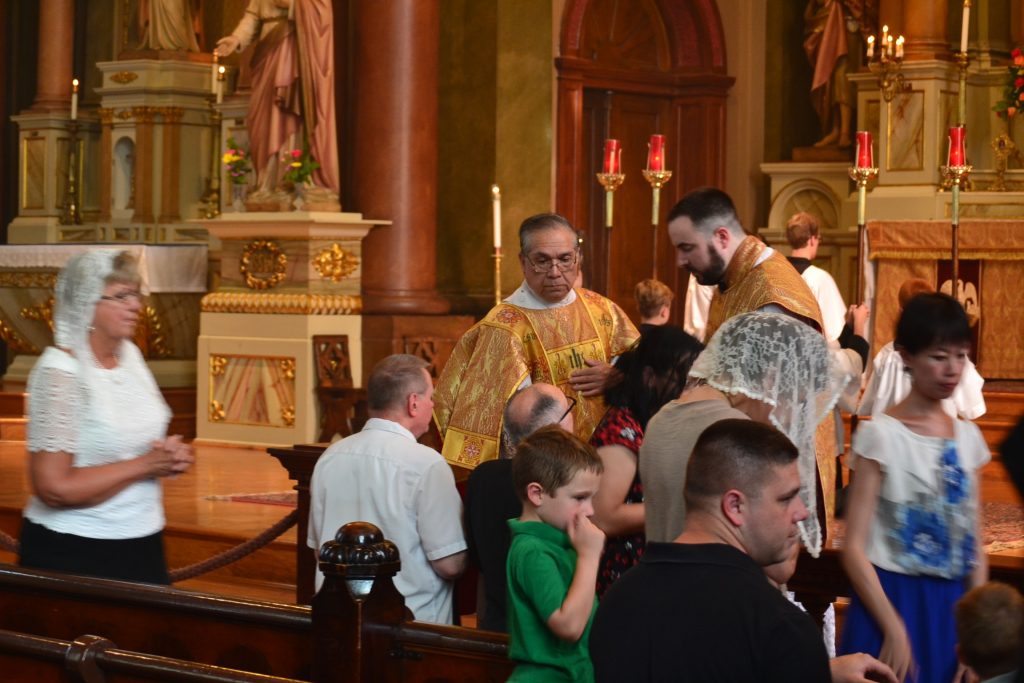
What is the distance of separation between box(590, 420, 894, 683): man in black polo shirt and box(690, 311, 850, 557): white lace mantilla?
2.20 feet

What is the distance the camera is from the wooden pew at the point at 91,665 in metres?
3.76

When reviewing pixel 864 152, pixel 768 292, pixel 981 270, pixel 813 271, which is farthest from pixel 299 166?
pixel 768 292

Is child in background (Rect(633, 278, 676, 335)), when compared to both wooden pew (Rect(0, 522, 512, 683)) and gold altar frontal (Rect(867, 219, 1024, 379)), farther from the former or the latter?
wooden pew (Rect(0, 522, 512, 683))

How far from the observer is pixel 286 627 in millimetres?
4266

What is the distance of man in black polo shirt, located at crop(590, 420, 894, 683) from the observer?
8.97 feet

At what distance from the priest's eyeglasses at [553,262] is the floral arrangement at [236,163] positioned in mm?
7998

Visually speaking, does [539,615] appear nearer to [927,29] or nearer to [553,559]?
[553,559]

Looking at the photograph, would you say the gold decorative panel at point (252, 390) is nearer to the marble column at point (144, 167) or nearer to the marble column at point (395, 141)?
the marble column at point (395, 141)

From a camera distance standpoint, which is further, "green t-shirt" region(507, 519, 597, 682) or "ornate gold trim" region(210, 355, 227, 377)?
"ornate gold trim" region(210, 355, 227, 377)

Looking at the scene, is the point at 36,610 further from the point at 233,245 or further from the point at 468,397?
the point at 233,245

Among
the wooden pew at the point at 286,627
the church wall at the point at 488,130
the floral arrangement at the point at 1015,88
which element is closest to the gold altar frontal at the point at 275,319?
the church wall at the point at 488,130

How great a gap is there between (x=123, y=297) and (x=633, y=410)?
1439 millimetres

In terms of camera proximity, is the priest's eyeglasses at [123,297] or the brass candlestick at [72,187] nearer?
the priest's eyeglasses at [123,297]

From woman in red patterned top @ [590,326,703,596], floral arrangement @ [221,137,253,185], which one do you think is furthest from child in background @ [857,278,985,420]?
floral arrangement @ [221,137,253,185]
